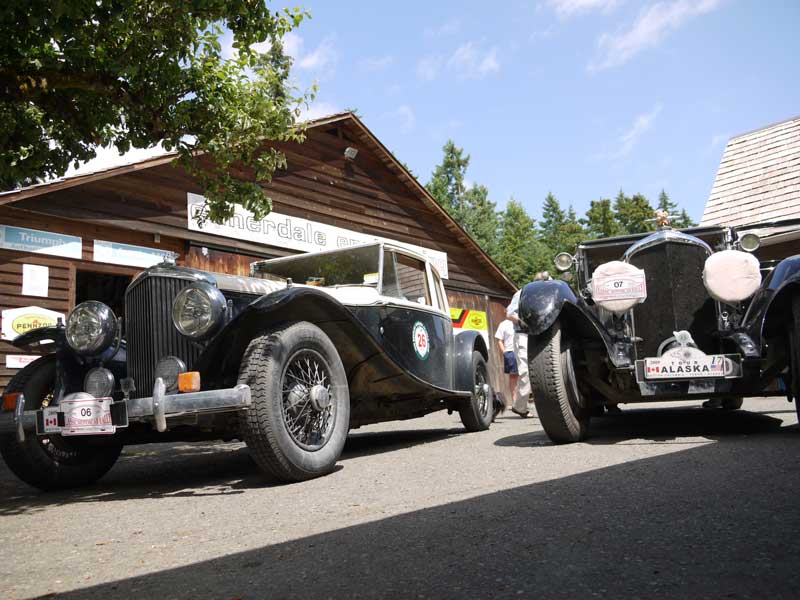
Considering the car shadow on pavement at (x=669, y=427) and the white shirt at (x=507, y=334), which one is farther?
the white shirt at (x=507, y=334)

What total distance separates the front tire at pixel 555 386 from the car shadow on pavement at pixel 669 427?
0.85 feet

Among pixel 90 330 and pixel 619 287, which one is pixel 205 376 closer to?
pixel 90 330

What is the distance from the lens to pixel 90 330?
4371 millimetres

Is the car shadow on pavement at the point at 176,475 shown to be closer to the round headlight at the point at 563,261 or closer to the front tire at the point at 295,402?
the front tire at the point at 295,402

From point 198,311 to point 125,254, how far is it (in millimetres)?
6372

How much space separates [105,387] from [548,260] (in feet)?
163

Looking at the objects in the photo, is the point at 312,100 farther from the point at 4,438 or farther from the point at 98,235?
the point at 4,438

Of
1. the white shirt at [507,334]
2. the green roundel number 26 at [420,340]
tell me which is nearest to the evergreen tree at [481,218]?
the white shirt at [507,334]

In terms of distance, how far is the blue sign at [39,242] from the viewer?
854 centimetres

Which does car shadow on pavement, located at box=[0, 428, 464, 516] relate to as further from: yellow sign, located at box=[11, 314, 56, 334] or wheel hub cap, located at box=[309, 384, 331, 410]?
yellow sign, located at box=[11, 314, 56, 334]

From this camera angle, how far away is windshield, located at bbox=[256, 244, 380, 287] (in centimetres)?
594

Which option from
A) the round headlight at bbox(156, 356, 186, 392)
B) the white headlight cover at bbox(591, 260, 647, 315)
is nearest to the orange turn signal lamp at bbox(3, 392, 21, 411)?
the round headlight at bbox(156, 356, 186, 392)

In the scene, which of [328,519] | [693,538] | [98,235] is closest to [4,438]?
[328,519]

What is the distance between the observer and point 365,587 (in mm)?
2021
